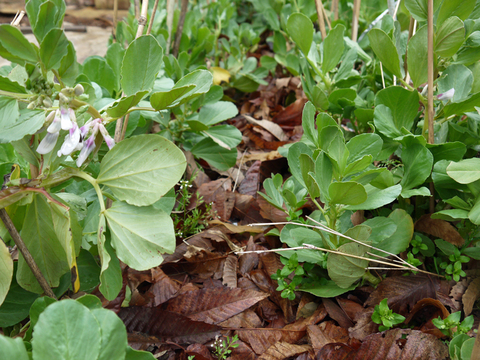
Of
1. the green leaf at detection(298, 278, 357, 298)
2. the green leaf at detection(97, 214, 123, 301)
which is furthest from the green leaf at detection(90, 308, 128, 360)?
the green leaf at detection(298, 278, 357, 298)

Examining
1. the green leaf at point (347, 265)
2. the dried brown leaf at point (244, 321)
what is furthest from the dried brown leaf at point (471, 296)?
the dried brown leaf at point (244, 321)

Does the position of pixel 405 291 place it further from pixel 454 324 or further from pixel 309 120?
pixel 309 120

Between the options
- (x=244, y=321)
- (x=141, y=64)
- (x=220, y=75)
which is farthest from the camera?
(x=220, y=75)

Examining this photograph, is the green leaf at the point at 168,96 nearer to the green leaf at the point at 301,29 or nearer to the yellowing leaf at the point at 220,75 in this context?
the green leaf at the point at 301,29

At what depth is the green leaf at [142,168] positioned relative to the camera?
0.71m

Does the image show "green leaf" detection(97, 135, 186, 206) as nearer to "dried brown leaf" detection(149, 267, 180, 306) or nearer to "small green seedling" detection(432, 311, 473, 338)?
"dried brown leaf" detection(149, 267, 180, 306)

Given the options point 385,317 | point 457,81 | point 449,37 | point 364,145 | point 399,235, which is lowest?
point 385,317

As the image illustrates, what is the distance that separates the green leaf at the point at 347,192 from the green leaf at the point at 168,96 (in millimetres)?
336

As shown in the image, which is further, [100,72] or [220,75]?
[220,75]

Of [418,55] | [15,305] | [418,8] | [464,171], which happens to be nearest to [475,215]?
[464,171]

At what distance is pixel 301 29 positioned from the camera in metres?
1.20

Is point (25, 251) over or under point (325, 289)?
over

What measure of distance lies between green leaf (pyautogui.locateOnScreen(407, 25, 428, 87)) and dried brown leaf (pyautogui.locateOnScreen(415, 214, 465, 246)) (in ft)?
1.14

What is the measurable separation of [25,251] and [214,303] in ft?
1.54
